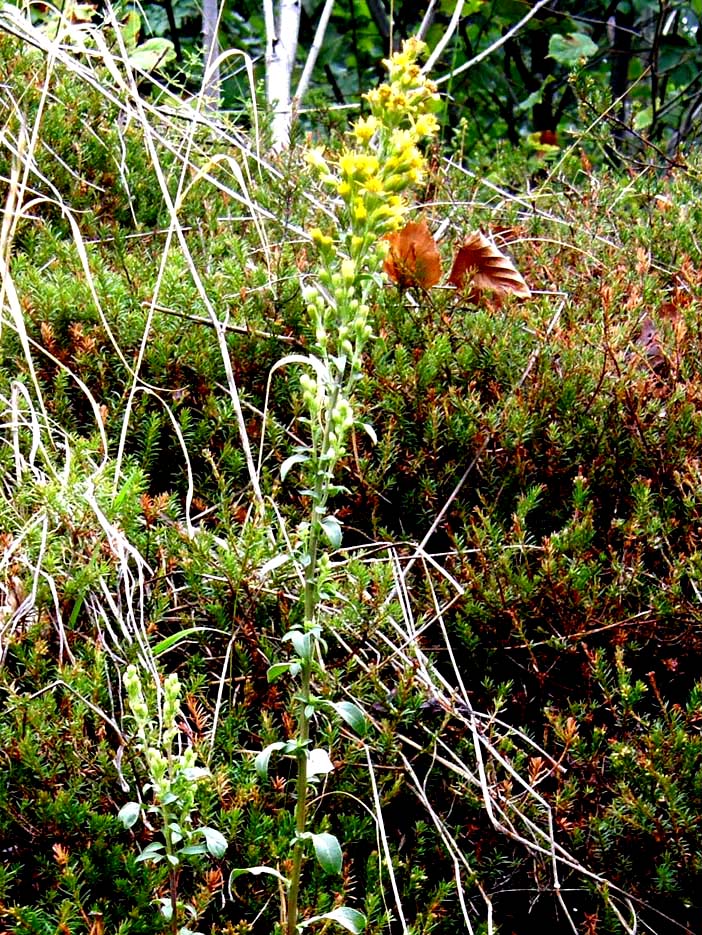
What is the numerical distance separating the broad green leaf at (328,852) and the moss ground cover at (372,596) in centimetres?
8

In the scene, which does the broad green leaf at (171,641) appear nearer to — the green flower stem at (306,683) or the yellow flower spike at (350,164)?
the green flower stem at (306,683)

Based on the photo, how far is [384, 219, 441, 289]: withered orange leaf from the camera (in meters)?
2.63

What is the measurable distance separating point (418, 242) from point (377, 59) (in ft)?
12.0

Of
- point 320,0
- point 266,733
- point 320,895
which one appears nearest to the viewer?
point 320,895

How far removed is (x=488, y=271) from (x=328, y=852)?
73.1 inches

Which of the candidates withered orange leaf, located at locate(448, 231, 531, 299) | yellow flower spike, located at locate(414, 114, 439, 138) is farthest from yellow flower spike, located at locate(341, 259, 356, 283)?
withered orange leaf, located at locate(448, 231, 531, 299)

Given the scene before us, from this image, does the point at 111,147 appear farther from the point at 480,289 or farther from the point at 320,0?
the point at 320,0

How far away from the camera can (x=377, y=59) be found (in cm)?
579

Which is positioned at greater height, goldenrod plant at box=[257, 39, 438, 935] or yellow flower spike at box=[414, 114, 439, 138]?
yellow flower spike at box=[414, 114, 439, 138]

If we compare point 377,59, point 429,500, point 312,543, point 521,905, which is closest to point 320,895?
point 521,905

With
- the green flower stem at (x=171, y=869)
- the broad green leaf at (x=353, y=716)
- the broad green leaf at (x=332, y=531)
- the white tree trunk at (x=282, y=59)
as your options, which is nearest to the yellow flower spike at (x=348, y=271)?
the broad green leaf at (x=332, y=531)

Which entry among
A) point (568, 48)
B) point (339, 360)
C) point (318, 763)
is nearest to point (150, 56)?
point (568, 48)

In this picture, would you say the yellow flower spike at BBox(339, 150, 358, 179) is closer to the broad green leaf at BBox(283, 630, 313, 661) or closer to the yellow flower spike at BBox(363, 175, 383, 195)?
the yellow flower spike at BBox(363, 175, 383, 195)

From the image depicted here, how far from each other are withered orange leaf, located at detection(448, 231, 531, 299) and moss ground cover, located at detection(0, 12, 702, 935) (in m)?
0.07
